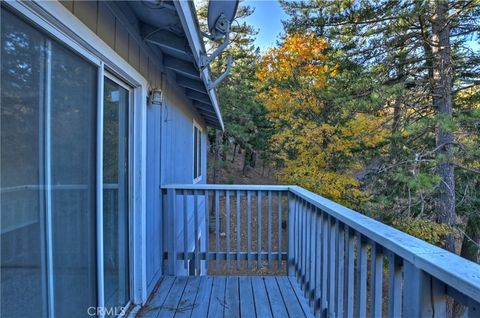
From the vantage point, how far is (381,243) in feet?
4.09

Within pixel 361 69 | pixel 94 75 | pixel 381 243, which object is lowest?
pixel 381 243

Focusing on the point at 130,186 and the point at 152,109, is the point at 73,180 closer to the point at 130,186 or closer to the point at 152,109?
the point at 130,186

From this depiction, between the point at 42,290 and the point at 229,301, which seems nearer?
the point at 42,290

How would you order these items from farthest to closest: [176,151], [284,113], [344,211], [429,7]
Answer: [284,113] → [429,7] → [176,151] → [344,211]

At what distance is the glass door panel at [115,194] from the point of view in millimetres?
2088

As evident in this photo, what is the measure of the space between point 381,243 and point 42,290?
1.45 metres

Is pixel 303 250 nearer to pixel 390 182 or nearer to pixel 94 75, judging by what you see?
pixel 94 75

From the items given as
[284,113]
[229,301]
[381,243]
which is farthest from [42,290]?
[284,113]

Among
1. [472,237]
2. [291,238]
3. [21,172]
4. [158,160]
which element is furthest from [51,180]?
[472,237]

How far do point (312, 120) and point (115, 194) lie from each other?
6.88 m

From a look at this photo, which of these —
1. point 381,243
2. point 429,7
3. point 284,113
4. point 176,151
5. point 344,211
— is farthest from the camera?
point 284,113

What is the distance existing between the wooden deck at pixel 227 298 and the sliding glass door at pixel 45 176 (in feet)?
3.48

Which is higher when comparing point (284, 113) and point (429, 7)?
point (429, 7)

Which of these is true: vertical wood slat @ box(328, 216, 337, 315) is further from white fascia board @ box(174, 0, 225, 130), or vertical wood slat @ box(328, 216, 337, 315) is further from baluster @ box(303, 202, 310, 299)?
white fascia board @ box(174, 0, 225, 130)
